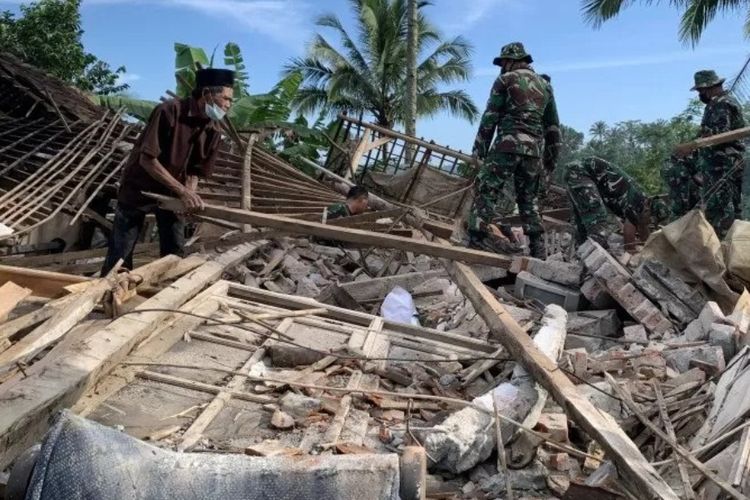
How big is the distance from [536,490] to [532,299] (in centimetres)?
350

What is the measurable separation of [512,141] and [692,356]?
8.98 feet

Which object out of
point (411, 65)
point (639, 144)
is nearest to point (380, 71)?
point (411, 65)

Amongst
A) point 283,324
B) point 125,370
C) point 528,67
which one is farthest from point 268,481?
point 528,67

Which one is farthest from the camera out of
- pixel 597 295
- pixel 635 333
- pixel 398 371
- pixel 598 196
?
Result: pixel 598 196

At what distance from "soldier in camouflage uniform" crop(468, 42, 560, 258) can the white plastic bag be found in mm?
1104

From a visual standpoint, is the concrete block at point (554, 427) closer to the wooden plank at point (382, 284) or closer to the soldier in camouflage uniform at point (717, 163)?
the wooden plank at point (382, 284)

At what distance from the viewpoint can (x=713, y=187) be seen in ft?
22.5

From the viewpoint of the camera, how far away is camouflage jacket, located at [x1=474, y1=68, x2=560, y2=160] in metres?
6.31

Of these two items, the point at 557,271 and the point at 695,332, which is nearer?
the point at 695,332

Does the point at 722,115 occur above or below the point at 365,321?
above

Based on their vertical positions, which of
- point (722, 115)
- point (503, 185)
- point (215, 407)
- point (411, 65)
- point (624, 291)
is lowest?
point (215, 407)

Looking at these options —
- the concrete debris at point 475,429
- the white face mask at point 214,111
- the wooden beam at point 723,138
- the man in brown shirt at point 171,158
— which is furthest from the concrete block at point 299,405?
the wooden beam at point 723,138

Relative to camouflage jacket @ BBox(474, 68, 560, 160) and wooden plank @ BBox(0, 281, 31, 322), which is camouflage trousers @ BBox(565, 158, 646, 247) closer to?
camouflage jacket @ BBox(474, 68, 560, 160)

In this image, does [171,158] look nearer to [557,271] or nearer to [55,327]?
[55,327]
